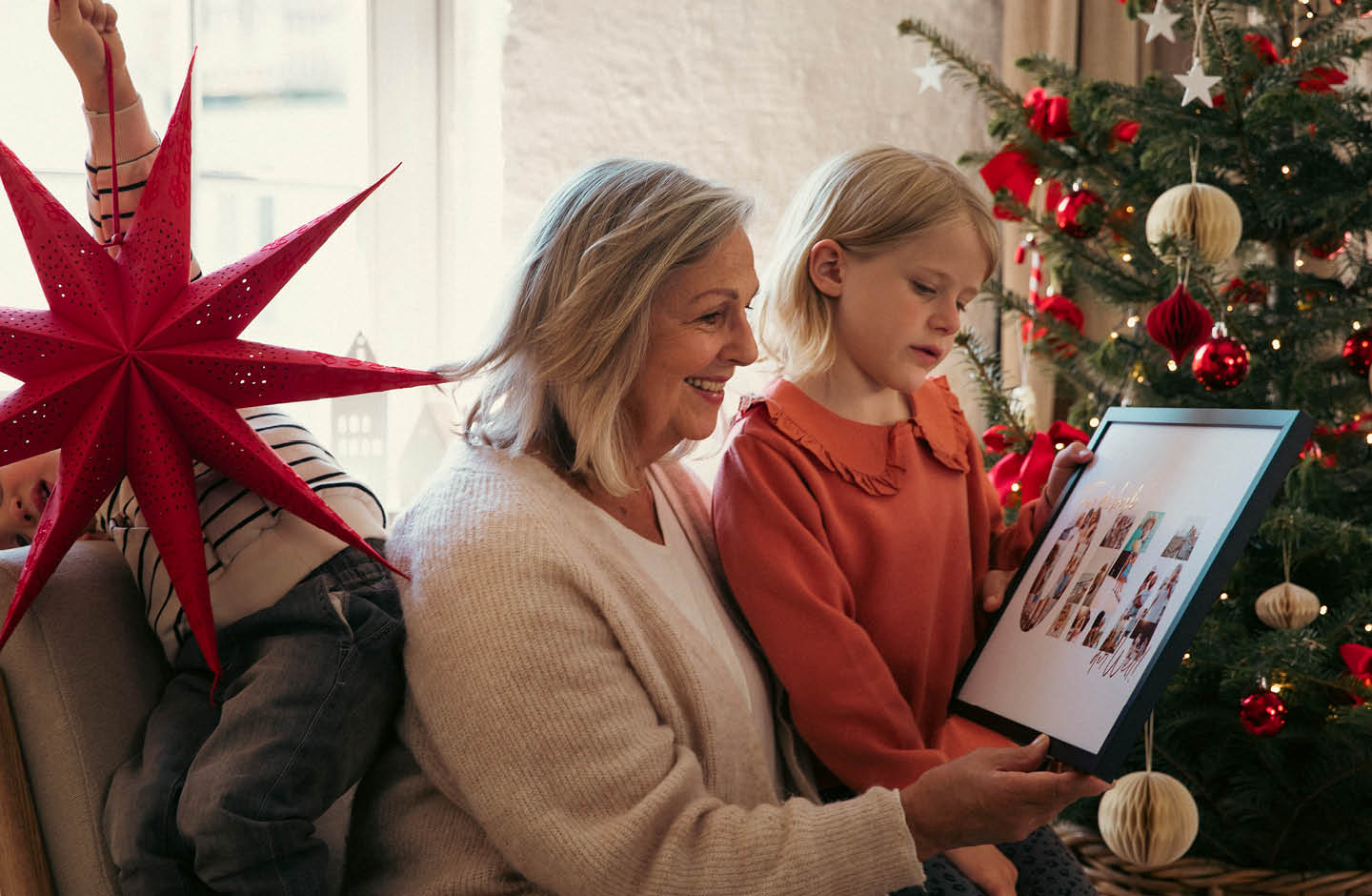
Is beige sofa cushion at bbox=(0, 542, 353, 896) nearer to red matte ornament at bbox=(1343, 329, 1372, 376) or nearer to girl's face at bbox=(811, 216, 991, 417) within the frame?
girl's face at bbox=(811, 216, 991, 417)

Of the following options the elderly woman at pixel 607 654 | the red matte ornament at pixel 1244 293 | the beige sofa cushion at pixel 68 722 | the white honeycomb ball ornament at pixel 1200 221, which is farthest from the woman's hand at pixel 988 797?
the red matte ornament at pixel 1244 293

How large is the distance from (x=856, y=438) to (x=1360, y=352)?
30.9 inches

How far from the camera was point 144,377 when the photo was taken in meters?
0.99

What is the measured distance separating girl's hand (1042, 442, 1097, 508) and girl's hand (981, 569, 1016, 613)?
4.1 inches

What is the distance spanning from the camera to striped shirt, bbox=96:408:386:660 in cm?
109

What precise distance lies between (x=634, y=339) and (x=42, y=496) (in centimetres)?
62

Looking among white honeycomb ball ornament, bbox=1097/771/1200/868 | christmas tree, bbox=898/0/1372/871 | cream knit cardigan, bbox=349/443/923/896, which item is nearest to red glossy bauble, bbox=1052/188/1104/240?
christmas tree, bbox=898/0/1372/871

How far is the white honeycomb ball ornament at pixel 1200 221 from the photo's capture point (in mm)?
1641

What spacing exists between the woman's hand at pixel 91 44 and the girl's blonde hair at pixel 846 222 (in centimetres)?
76

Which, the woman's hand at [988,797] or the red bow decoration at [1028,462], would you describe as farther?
the red bow decoration at [1028,462]

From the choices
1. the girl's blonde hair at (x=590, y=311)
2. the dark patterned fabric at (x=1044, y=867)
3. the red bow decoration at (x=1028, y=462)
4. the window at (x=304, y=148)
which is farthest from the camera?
the window at (x=304, y=148)

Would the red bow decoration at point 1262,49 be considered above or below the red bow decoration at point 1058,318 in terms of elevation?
above

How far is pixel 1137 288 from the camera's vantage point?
1928 millimetres

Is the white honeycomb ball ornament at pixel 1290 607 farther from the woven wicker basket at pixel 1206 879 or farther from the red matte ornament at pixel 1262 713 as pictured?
the woven wicker basket at pixel 1206 879
